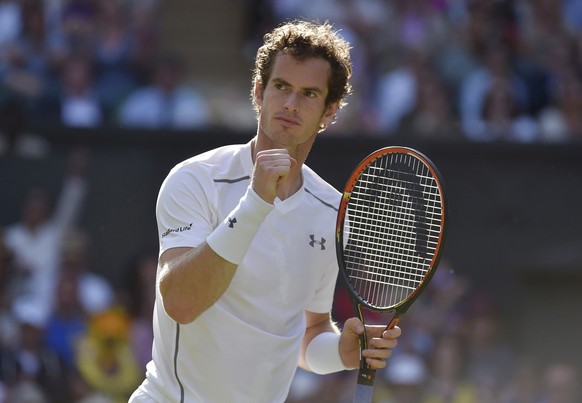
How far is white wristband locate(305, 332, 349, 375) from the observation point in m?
3.88

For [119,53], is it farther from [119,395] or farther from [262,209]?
[262,209]

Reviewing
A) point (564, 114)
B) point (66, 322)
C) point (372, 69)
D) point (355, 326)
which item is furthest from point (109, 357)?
point (355, 326)

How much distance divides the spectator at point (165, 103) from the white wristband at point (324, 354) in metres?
4.83

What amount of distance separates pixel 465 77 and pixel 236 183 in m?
5.97

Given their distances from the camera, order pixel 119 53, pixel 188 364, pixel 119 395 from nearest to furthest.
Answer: pixel 188 364 → pixel 119 395 → pixel 119 53

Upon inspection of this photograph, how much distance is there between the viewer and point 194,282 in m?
3.33

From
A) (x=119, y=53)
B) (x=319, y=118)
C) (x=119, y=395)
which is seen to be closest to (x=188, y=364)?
(x=319, y=118)

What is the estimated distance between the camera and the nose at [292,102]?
3.54 metres

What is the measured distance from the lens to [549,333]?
823 cm

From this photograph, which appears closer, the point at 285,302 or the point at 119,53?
the point at 285,302

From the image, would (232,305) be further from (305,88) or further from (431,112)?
(431,112)

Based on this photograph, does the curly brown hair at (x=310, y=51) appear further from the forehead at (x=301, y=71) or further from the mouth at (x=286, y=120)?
the mouth at (x=286, y=120)

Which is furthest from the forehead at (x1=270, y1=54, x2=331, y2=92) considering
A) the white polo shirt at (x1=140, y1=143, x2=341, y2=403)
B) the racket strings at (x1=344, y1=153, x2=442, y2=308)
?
the racket strings at (x1=344, y1=153, x2=442, y2=308)

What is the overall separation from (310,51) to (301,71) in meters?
0.08
